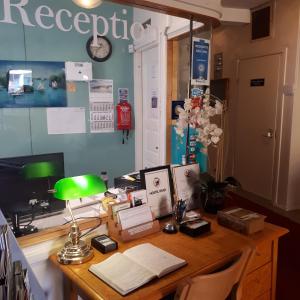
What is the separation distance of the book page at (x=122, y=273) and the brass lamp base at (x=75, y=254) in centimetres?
9

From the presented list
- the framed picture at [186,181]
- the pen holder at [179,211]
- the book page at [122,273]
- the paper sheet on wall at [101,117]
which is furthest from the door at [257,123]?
the book page at [122,273]

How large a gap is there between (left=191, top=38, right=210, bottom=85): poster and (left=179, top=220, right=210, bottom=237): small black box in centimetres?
135

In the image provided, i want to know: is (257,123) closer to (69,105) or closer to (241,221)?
(69,105)

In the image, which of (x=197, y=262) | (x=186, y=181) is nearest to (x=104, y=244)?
(x=197, y=262)

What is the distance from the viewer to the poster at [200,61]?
2.55m

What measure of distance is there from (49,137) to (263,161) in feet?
10.2

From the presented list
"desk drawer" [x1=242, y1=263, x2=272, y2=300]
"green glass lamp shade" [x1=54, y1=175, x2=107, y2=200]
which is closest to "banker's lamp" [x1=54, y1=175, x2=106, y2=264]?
"green glass lamp shade" [x1=54, y1=175, x2=107, y2=200]

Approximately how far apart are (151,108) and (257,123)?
2.16 metres

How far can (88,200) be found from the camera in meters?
2.03

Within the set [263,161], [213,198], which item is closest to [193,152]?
[213,198]

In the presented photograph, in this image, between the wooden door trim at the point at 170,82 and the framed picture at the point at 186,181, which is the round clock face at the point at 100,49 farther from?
the framed picture at the point at 186,181

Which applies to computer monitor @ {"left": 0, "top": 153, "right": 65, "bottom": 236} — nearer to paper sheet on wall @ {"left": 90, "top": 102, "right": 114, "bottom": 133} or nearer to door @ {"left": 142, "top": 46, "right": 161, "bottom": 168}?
paper sheet on wall @ {"left": 90, "top": 102, "right": 114, "bottom": 133}

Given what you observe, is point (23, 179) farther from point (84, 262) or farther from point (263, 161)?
point (263, 161)

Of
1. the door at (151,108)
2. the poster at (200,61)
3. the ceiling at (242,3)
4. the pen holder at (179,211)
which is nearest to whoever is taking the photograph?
the pen holder at (179,211)
